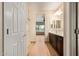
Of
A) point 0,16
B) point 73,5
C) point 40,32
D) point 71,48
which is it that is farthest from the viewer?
point 40,32

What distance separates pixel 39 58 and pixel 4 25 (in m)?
0.78

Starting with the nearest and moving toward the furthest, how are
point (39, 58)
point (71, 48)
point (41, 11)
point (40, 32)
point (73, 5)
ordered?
point (39, 58) → point (73, 5) → point (71, 48) → point (41, 11) → point (40, 32)

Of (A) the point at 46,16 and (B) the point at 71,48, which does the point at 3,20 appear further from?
(A) the point at 46,16

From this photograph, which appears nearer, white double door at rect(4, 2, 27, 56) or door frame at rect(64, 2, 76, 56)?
white double door at rect(4, 2, 27, 56)

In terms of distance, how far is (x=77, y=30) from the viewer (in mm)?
1877

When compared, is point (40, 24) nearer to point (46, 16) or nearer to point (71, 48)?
point (46, 16)

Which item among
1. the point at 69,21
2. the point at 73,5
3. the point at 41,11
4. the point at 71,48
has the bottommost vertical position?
the point at 71,48

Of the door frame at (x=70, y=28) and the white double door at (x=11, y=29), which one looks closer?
the white double door at (x=11, y=29)

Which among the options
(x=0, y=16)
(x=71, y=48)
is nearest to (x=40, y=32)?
(x=71, y=48)

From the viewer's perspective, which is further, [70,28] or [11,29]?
[70,28]

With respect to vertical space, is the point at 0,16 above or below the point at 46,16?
below

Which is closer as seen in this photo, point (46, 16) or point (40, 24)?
point (46, 16)

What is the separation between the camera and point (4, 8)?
4.80 ft

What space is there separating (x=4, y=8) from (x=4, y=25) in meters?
0.17
